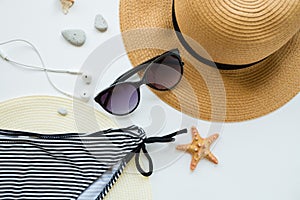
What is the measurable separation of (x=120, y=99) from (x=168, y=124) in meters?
0.09

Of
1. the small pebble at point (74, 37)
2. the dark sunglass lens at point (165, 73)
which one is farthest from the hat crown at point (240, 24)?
the small pebble at point (74, 37)

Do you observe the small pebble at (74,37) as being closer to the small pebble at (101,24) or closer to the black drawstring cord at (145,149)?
the small pebble at (101,24)

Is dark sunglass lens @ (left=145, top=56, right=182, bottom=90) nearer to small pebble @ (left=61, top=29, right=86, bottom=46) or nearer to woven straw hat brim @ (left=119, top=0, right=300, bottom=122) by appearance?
woven straw hat brim @ (left=119, top=0, right=300, bottom=122)

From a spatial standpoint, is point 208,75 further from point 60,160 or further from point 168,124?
point 60,160

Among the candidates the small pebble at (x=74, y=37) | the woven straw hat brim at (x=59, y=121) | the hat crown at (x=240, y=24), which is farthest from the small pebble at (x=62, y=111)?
the hat crown at (x=240, y=24)

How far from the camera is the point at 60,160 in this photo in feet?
2.37

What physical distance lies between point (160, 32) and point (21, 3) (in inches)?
9.3

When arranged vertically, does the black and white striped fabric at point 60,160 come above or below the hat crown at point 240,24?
below

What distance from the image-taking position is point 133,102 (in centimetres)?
74

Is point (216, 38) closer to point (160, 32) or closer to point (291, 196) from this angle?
point (160, 32)

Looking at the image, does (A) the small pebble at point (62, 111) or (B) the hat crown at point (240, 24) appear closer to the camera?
(B) the hat crown at point (240, 24)

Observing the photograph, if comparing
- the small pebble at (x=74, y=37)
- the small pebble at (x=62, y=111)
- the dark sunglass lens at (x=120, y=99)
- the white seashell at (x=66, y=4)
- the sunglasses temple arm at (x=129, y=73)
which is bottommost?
the small pebble at (x=62, y=111)

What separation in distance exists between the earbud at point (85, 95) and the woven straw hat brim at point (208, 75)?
89mm

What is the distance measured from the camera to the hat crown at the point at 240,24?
2.02 ft
